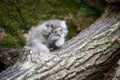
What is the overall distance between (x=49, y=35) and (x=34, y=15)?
6.80ft

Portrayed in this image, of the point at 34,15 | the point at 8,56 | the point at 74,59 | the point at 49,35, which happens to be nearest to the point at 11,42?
the point at 34,15

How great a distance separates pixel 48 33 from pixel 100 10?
2559 millimetres

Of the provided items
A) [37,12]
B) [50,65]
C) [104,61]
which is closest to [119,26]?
[104,61]

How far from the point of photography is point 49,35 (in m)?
4.87

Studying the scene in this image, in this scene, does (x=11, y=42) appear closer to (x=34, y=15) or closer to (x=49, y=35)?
(x=34, y=15)

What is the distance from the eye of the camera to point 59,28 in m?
4.82

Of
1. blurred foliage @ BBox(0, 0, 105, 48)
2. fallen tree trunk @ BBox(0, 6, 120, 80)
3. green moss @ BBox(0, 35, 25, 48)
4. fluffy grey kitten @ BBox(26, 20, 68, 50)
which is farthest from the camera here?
blurred foliage @ BBox(0, 0, 105, 48)

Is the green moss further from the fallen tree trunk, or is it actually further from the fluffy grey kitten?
the fallen tree trunk

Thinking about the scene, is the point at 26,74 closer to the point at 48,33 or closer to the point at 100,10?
the point at 48,33

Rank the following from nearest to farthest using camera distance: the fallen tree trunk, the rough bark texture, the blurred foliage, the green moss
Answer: the fallen tree trunk < the rough bark texture < the green moss < the blurred foliage

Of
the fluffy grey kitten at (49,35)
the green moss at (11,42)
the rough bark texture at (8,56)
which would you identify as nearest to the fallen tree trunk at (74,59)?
the fluffy grey kitten at (49,35)

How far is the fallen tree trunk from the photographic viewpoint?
4398 millimetres

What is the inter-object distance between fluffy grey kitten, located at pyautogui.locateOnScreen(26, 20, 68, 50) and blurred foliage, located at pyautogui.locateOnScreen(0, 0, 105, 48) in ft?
5.16

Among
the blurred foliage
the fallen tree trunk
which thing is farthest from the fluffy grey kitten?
the blurred foliage
